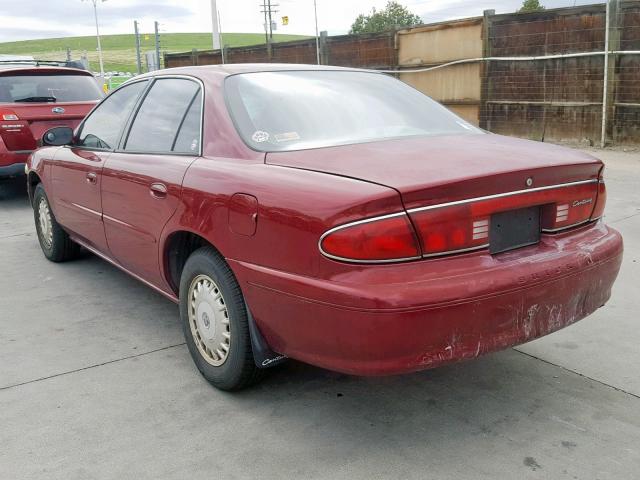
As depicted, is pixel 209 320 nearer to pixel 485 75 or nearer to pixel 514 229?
pixel 514 229

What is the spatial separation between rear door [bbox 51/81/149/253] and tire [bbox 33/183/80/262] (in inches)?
13.5

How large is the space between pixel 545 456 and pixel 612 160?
904cm

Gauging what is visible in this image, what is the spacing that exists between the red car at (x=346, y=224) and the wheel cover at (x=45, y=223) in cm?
189

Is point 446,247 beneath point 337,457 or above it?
above

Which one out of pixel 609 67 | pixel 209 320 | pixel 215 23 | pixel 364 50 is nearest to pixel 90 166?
pixel 209 320

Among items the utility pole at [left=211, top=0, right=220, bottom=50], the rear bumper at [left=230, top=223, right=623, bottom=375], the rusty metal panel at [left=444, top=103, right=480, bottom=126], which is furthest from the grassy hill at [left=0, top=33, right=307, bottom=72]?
the rear bumper at [left=230, top=223, right=623, bottom=375]

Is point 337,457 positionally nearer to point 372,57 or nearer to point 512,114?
point 512,114

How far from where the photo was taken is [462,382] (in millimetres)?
3256

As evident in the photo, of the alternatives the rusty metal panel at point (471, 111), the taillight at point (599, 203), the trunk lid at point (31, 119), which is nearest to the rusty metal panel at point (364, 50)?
the rusty metal panel at point (471, 111)

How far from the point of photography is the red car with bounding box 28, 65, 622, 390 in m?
2.42

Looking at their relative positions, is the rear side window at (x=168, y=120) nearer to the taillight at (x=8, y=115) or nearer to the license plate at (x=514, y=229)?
the license plate at (x=514, y=229)

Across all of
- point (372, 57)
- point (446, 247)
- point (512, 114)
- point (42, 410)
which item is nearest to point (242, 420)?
point (42, 410)

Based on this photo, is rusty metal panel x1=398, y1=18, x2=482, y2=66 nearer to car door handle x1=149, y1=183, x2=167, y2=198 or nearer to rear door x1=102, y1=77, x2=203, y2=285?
rear door x1=102, y1=77, x2=203, y2=285

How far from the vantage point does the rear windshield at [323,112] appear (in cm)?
310
